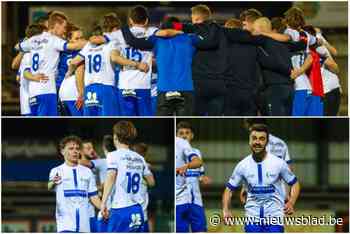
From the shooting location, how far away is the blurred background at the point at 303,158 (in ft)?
50.2

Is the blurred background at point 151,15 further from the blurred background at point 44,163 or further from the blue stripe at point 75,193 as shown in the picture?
the blue stripe at point 75,193

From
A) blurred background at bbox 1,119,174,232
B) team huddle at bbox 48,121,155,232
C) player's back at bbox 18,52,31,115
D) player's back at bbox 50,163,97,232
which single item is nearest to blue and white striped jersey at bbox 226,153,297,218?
blurred background at bbox 1,119,174,232

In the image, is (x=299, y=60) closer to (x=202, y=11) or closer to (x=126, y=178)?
(x=202, y=11)

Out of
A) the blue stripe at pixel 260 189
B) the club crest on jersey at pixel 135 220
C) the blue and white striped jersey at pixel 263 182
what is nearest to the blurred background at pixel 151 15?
the blue and white striped jersey at pixel 263 182

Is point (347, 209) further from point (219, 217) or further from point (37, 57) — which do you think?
point (37, 57)

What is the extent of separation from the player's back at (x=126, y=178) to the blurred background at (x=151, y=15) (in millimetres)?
1626

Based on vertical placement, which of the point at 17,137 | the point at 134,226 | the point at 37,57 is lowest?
the point at 134,226

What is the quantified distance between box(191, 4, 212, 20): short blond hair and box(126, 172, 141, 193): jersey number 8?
7.45 ft

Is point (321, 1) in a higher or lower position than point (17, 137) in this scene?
higher

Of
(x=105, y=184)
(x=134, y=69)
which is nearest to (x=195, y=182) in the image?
(x=105, y=184)

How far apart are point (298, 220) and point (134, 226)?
2161 millimetres

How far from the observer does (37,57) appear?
52.0 ft

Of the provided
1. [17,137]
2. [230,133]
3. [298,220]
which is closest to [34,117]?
[17,137]

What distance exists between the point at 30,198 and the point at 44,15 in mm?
2473
